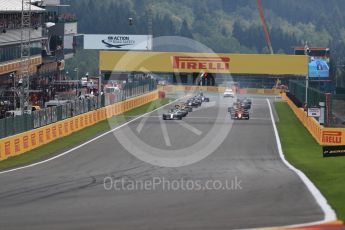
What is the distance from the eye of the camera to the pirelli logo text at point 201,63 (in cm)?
9422

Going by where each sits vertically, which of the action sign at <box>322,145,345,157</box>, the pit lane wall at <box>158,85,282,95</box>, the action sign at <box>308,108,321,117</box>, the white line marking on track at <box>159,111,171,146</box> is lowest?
the pit lane wall at <box>158,85,282,95</box>

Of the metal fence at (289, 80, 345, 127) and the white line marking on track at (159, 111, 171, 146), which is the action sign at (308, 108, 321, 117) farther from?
the white line marking on track at (159, 111, 171, 146)

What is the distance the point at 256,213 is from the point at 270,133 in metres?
36.7

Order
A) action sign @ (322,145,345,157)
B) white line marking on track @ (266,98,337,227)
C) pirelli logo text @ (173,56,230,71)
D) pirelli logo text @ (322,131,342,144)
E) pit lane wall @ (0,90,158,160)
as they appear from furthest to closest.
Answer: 1. pirelli logo text @ (173,56,230,71)
2. pirelli logo text @ (322,131,342,144)
3. pit lane wall @ (0,90,158,160)
4. action sign @ (322,145,345,157)
5. white line marking on track @ (266,98,337,227)

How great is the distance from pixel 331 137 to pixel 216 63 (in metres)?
47.9

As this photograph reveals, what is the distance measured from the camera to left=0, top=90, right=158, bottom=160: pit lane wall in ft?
129

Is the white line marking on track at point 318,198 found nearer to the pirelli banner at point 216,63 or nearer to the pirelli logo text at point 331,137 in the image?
the pirelli logo text at point 331,137

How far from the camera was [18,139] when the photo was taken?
4109 centimetres

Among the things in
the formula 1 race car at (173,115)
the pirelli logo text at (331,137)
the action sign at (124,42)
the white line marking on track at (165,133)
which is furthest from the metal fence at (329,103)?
the action sign at (124,42)

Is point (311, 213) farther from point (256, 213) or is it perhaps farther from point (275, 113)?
point (275, 113)

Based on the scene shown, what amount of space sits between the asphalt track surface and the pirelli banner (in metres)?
52.8

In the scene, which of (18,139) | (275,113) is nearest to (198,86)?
(275,113)

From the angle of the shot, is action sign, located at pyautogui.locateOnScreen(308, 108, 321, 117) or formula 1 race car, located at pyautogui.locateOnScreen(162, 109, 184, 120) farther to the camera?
formula 1 race car, located at pyautogui.locateOnScreen(162, 109, 184, 120)

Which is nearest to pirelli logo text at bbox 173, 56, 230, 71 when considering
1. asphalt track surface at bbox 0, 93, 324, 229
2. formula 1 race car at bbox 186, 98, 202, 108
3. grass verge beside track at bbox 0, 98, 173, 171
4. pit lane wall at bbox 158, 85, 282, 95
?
formula 1 race car at bbox 186, 98, 202, 108
